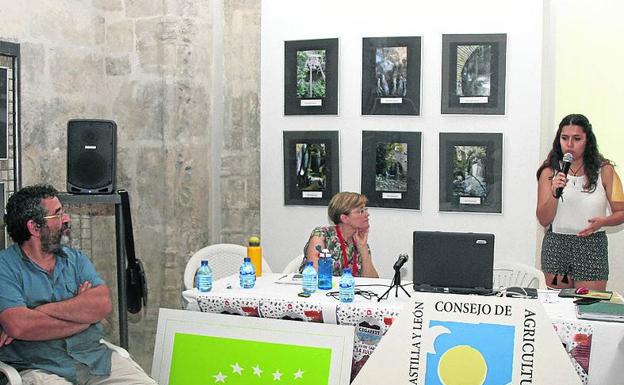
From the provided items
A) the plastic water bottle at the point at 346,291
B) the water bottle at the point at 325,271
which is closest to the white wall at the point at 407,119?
the water bottle at the point at 325,271

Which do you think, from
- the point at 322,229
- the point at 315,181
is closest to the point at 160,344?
the point at 322,229

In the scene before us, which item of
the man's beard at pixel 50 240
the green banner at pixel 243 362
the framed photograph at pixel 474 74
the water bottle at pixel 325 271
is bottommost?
the green banner at pixel 243 362

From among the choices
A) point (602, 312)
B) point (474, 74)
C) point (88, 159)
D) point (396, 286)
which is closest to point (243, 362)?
point (396, 286)

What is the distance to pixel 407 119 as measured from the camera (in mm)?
4867

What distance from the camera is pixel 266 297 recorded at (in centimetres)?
368

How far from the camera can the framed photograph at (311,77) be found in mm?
5020

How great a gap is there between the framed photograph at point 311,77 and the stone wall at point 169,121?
0.91 feet

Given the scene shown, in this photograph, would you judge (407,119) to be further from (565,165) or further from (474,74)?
(565,165)

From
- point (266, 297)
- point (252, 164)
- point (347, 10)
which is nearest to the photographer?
point (266, 297)

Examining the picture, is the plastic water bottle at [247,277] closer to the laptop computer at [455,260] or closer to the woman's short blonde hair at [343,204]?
the woman's short blonde hair at [343,204]

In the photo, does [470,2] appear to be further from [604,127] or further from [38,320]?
[38,320]

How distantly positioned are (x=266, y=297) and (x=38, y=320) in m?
1.04

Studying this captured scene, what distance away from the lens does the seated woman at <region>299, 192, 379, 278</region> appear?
433 centimetres

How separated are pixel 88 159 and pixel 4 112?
53cm
